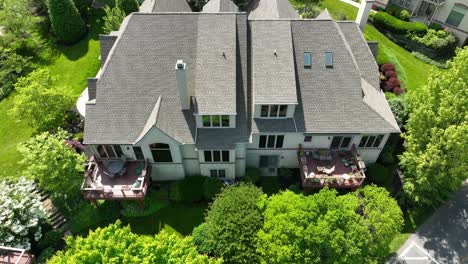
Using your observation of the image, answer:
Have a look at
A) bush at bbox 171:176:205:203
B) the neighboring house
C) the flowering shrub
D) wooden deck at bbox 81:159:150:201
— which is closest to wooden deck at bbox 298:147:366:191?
bush at bbox 171:176:205:203

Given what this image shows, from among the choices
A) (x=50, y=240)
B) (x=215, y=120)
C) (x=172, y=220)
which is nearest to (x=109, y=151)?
(x=172, y=220)

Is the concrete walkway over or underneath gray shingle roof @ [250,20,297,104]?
underneath

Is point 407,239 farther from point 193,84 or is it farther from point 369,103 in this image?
point 193,84

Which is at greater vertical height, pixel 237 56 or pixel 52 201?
pixel 237 56

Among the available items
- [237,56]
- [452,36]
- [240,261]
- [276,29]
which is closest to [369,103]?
[276,29]

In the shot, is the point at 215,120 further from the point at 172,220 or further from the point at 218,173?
the point at 172,220

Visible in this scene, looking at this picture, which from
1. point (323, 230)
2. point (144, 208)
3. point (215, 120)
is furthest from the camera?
point (144, 208)

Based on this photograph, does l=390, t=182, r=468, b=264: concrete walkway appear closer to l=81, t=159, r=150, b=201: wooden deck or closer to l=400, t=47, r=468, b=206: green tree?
l=400, t=47, r=468, b=206: green tree
